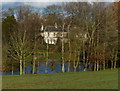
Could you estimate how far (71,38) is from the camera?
34.1 meters

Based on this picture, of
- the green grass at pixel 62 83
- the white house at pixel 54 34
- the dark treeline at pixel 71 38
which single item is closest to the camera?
the green grass at pixel 62 83

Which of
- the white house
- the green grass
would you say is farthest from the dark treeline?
the green grass

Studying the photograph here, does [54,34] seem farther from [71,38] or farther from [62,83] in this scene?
[62,83]

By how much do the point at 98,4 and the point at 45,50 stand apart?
10457 mm

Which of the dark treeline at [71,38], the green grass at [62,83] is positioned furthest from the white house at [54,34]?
the green grass at [62,83]

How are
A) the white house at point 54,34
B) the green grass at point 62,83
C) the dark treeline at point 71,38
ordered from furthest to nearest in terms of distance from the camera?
the white house at point 54,34
the dark treeline at point 71,38
the green grass at point 62,83

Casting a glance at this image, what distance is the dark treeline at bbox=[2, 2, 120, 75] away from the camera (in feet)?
107

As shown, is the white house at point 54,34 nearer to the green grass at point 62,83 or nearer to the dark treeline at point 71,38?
the dark treeline at point 71,38

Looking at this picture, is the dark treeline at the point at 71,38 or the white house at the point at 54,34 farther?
the white house at the point at 54,34

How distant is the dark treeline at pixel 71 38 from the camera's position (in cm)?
3262

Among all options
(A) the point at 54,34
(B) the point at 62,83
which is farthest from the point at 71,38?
(B) the point at 62,83

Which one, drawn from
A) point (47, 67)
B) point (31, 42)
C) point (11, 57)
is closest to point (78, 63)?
point (47, 67)

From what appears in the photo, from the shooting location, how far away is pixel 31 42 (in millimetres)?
33719

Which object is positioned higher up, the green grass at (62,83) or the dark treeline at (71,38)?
the dark treeline at (71,38)
